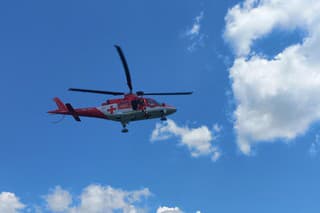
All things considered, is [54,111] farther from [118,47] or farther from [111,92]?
[118,47]

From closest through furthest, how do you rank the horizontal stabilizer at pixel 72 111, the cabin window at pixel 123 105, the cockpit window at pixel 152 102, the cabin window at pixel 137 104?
1. the cabin window at pixel 137 104
2. the cabin window at pixel 123 105
3. the cockpit window at pixel 152 102
4. the horizontal stabilizer at pixel 72 111

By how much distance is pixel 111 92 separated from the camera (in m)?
72.4

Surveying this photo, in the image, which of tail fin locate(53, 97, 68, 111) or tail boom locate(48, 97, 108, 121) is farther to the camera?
tail fin locate(53, 97, 68, 111)

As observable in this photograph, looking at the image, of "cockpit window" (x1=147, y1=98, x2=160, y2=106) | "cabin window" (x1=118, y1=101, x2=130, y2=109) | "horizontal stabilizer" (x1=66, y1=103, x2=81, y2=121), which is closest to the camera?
"cabin window" (x1=118, y1=101, x2=130, y2=109)

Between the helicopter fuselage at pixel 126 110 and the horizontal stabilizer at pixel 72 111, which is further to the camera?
the horizontal stabilizer at pixel 72 111

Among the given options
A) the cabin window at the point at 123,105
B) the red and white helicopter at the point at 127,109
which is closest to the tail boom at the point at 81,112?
the red and white helicopter at the point at 127,109

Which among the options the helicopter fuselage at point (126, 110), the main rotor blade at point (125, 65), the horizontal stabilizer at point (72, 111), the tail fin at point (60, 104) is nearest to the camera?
the main rotor blade at point (125, 65)

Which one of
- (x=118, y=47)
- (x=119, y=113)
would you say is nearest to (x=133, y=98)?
(x=119, y=113)

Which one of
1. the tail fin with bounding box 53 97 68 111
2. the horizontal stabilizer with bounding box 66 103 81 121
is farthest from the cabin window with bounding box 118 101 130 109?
the tail fin with bounding box 53 97 68 111

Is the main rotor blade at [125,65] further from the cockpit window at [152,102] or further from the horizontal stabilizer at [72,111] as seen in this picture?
the horizontal stabilizer at [72,111]

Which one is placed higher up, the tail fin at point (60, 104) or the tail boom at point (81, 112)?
the tail fin at point (60, 104)

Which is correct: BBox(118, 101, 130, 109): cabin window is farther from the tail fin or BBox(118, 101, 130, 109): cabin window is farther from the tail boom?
the tail fin

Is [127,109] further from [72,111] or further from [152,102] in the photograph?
[72,111]

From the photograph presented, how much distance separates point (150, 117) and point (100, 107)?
9403 mm
